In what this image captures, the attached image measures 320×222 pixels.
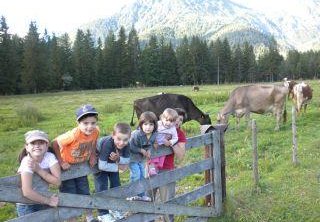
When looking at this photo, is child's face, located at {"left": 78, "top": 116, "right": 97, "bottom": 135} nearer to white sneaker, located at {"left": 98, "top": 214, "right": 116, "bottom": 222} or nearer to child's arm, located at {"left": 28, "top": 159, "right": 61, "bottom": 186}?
child's arm, located at {"left": 28, "top": 159, "right": 61, "bottom": 186}

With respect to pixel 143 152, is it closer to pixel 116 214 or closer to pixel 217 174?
pixel 116 214

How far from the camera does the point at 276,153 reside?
515 inches

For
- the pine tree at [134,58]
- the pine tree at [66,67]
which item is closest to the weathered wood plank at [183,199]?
the pine tree at [66,67]

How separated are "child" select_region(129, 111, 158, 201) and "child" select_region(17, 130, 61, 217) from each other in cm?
151

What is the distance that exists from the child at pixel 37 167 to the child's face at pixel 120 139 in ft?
3.05

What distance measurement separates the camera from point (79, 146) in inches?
205

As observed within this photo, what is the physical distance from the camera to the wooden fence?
4.54m

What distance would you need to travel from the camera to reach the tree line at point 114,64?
62.2m

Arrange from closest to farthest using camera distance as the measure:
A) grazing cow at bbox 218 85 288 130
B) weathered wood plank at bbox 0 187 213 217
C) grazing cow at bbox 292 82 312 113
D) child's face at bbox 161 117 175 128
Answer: weathered wood plank at bbox 0 187 213 217 < child's face at bbox 161 117 175 128 < grazing cow at bbox 218 85 288 130 < grazing cow at bbox 292 82 312 113

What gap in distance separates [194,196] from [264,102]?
1271 centimetres

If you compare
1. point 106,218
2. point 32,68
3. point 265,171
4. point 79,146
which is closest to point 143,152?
point 106,218

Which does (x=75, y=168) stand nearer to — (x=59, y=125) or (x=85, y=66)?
(x=59, y=125)

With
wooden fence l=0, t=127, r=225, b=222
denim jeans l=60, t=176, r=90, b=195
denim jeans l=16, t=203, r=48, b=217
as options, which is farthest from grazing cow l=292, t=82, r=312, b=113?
denim jeans l=16, t=203, r=48, b=217

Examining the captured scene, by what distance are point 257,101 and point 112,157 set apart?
1460 centimetres
